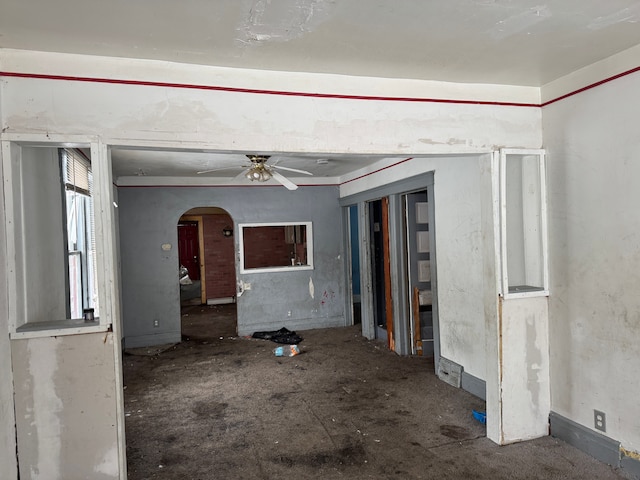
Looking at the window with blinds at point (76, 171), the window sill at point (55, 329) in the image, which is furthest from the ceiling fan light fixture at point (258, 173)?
the window sill at point (55, 329)

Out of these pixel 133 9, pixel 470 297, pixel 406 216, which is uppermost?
pixel 133 9

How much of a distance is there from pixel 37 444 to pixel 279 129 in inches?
94.5

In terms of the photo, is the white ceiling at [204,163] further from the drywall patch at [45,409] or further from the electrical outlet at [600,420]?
the electrical outlet at [600,420]

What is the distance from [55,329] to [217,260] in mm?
9025

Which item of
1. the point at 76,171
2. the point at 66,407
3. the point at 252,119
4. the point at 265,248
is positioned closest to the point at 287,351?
the point at 76,171

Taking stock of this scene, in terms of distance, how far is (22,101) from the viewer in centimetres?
251

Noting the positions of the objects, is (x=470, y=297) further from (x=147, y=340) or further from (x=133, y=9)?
(x=147, y=340)

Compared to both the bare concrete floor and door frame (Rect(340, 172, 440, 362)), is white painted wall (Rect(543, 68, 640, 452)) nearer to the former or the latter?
the bare concrete floor

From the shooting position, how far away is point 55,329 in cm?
257

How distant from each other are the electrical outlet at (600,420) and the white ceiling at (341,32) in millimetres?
2531

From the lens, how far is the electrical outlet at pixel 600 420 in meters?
3.21

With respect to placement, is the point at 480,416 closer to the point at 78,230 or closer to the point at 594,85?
the point at 594,85

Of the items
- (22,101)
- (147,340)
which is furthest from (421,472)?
(147,340)

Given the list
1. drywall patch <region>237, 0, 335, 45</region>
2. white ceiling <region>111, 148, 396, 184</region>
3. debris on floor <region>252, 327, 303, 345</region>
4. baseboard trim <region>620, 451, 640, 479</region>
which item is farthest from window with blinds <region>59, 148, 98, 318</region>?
baseboard trim <region>620, 451, 640, 479</region>
